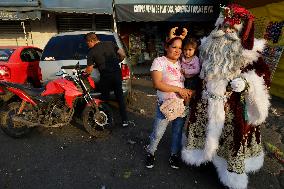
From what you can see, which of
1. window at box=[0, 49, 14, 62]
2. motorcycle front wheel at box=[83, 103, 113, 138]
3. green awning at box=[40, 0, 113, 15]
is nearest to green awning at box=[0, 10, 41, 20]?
green awning at box=[40, 0, 113, 15]

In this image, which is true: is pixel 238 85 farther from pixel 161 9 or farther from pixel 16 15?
pixel 16 15

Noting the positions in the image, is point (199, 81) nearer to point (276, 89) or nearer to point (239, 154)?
point (239, 154)

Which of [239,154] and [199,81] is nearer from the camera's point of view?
[239,154]

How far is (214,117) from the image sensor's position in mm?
3426

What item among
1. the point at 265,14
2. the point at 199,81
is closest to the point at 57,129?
the point at 199,81

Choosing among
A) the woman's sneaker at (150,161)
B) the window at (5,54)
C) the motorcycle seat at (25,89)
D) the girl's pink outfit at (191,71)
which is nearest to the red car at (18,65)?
the window at (5,54)

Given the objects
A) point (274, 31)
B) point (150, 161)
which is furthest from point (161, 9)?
point (150, 161)

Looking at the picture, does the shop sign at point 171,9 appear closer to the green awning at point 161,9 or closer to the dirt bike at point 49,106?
the green awning at point 161,9

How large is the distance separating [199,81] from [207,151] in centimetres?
Answer: 90

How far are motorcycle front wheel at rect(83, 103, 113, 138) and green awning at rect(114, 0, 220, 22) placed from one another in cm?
653

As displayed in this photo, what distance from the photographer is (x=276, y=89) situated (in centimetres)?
809

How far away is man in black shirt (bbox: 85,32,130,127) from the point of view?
16.9ft

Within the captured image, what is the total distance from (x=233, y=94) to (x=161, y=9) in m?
8.24

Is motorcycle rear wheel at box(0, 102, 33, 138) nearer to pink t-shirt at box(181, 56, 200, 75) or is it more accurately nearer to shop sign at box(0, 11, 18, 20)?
pink t-shirt at box(181, 56, 200, 75)
